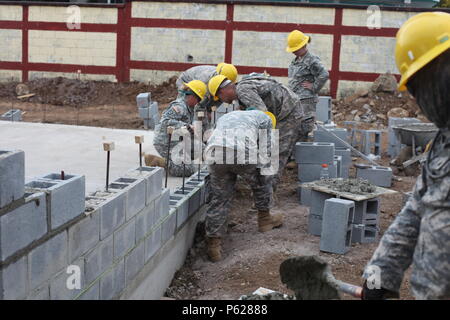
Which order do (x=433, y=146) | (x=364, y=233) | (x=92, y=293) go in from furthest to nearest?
(x=364, y=233) → (x=92, y=293) → (x=433, y=146)

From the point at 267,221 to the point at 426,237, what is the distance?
11.4 ft

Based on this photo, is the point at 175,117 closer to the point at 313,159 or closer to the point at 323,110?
the point at 313,159

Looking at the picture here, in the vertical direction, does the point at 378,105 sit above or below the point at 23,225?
above

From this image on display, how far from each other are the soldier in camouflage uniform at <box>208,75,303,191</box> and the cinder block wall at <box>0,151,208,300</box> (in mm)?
1824

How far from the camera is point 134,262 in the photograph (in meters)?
3.88

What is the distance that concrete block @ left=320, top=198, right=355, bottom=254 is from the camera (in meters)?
4.97

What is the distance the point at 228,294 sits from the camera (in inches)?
172

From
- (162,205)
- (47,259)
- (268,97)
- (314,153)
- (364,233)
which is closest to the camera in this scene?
(47,259)

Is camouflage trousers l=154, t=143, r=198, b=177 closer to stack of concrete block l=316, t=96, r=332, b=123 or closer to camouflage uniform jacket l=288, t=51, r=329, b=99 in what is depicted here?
camouflage uniform jacket l=288, t=51, r=329, b=99

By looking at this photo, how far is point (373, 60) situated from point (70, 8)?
30.9 ft

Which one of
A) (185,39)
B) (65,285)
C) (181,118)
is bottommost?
(65,285)

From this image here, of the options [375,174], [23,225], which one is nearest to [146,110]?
[375,174]

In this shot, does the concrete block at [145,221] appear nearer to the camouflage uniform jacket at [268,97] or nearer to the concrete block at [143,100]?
the camouflage uniform jacket at [268,97]
